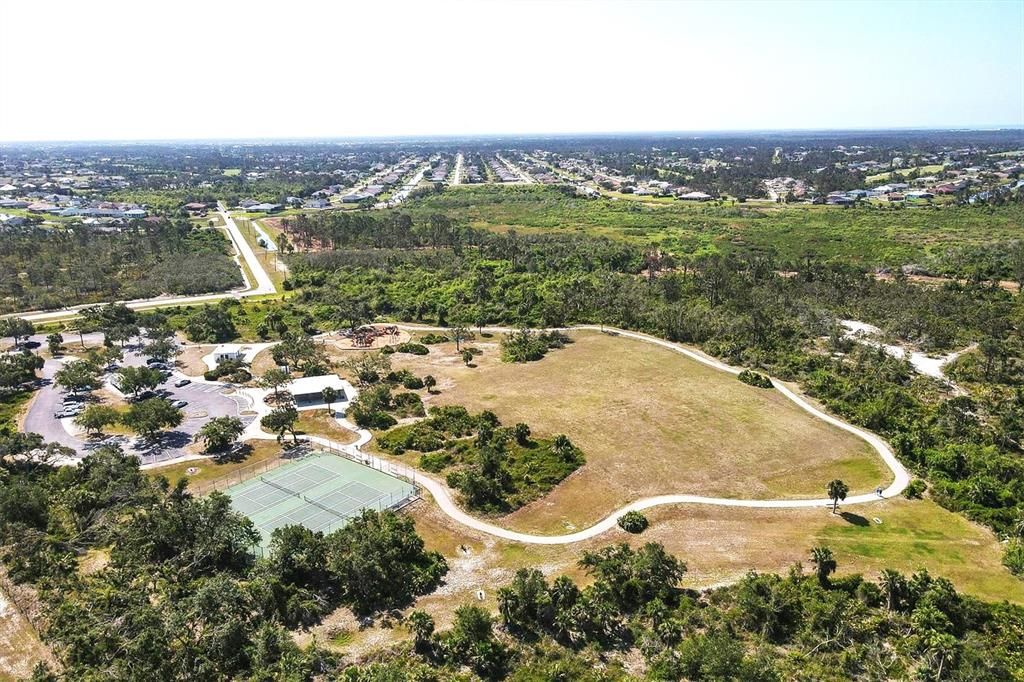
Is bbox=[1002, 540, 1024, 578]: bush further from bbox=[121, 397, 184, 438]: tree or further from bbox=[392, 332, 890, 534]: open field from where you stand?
bbox=[121, 397, 184, 438]: tree

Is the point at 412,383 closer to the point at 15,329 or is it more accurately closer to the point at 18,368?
the point at 18,368

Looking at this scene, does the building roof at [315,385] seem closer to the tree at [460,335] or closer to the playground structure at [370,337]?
Answer: the playground structure at [370,337]

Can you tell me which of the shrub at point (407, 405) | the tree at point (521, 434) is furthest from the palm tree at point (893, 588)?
the shrub at point (407, 405)

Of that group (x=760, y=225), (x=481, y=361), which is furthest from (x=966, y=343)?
(x=760, y=225)

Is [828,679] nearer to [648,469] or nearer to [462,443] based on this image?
[648,469]

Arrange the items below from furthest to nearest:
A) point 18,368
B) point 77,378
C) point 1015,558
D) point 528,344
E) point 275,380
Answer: point 528,344 → point 18,368 → point 275,380 → point 77,378 → point 1015,558

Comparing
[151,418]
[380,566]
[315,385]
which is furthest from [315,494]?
[315,385]
